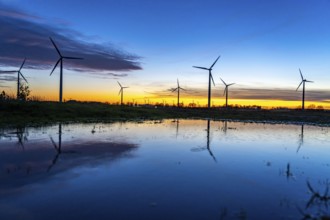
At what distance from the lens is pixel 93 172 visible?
628 inches

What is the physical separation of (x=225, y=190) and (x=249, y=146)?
14.7m

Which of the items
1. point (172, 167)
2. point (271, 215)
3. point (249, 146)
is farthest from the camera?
point (249, 146)

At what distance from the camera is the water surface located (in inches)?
416

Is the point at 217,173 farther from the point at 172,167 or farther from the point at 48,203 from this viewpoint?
the point at 48,203

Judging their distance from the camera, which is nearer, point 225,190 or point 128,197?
point 128,197

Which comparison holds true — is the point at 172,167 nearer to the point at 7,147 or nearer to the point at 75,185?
the point at 75,185

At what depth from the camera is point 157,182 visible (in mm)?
14336

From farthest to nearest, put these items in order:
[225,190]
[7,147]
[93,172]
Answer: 1. [7,147]
2. [93,172]
3. [225,190]

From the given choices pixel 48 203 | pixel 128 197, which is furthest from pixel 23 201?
pixel 128 197

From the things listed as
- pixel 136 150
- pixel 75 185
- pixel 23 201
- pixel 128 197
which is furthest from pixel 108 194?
pixel 136 150

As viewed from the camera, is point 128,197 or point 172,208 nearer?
point 172,208

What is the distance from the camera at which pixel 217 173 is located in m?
16.5

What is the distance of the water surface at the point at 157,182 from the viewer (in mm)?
10570

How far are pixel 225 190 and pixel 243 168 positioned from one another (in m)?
5.03
